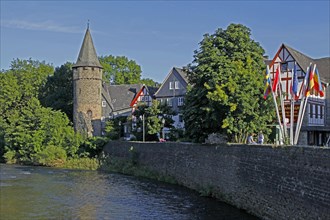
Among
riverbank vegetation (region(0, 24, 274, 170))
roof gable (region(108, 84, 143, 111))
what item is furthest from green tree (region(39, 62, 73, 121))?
roof gable (region(108, 84, 143, 111))

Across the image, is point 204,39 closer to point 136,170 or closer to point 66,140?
point 136,170

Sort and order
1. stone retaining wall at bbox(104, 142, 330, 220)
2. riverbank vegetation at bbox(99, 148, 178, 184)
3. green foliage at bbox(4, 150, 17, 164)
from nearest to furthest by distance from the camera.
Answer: stone retaining wall at bbox(104, 142, 330, 220) → riverbank vegetation at bbox(99, 148, 178, 184) → green foliage at bbox(4, 150, 17, 164)

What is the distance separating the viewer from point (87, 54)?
57125 millimetres

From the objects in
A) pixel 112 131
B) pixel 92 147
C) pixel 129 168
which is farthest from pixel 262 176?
pixel 112 131

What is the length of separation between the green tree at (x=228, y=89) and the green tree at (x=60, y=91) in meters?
37.1

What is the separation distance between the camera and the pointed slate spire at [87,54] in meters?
56.3

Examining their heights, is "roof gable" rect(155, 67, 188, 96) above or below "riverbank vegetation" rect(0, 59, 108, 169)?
above

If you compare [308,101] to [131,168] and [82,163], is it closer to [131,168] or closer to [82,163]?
[131,168]

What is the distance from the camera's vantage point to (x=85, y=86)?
183 feet

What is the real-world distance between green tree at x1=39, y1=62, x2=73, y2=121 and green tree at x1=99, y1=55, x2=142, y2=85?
19212mm

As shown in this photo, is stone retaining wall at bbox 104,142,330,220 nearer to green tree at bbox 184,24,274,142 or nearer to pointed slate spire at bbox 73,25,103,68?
green tree at bbox 184,24,274,142

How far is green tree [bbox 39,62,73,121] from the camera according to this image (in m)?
63.9

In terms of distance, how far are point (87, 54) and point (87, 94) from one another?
17.4 feet

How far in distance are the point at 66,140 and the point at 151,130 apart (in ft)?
35.6
